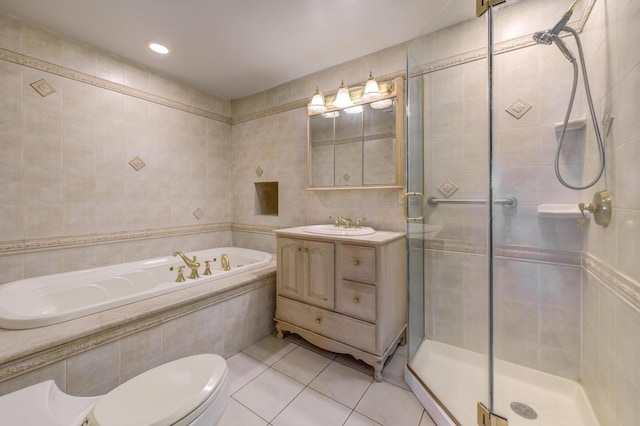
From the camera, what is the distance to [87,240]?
82.4 inches

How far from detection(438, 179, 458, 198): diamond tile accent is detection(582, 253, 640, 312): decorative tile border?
736 millimetres

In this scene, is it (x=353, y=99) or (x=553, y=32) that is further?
(x=353, y=99)

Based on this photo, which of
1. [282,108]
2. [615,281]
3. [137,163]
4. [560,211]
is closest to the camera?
[615,281]

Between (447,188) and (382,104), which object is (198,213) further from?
(447,188)

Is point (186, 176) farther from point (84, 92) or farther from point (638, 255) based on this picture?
point (638, 255)

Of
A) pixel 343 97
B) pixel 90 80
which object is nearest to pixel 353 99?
pixel 343 97

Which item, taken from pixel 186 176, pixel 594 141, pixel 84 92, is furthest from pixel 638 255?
pixel 84 92

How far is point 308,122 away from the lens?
243cm

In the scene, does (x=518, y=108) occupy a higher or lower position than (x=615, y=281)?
higher

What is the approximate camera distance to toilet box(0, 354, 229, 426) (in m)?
0.74

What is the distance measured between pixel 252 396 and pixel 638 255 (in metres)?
1.84

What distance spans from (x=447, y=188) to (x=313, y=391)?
155 cm

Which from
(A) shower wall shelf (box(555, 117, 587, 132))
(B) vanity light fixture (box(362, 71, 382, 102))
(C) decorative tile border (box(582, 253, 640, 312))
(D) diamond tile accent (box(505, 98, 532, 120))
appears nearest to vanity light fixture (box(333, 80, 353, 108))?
(B) vanity light fixture (box(362, 71, 382, 102))

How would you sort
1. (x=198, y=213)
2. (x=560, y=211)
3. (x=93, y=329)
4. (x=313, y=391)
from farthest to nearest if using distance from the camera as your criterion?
(x=198, y=213) → (x=313, y=391) → (x=560, y=211) → (x=93, y=329)
